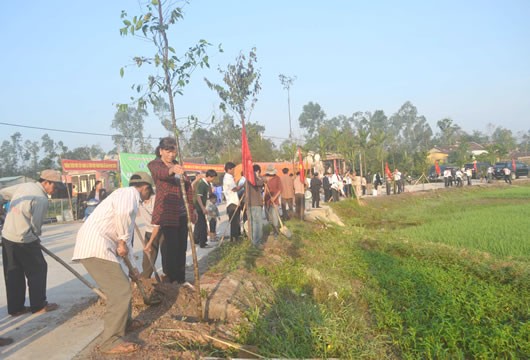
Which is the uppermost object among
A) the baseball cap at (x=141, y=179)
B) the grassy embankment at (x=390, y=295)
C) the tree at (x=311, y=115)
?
the tree at (x=311, y=115)

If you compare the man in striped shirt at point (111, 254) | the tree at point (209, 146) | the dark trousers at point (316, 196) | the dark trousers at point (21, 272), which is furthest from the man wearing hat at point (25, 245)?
the tree at point (209, 146)

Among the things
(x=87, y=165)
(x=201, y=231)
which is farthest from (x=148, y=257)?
(x=87, y=165)

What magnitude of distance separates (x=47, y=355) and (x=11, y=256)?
65.6 inches

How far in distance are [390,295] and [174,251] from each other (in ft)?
9.00

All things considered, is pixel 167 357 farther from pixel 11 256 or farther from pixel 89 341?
pixel 11 256

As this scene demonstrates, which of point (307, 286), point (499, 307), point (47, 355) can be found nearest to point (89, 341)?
point (47, 355)

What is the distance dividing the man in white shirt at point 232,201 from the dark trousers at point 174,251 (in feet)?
11.7

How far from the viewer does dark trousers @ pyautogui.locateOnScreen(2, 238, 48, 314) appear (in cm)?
496

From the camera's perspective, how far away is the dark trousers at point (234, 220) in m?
9.30

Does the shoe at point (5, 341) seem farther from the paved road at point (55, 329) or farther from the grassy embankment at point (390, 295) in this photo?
the grassy embankment at point (390, 295)

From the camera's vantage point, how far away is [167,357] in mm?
3461

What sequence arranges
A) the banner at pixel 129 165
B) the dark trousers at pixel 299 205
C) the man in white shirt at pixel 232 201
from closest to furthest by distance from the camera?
the man in white shirt at pixel 232 201, the dark trousers at pixel 299 205, the banner at pixel 129 165

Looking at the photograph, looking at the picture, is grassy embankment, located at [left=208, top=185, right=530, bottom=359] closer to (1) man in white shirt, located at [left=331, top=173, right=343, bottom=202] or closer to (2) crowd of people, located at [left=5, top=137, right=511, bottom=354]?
(2) crowd of people, located at [left=5, top=137, right=511, bottom=354]

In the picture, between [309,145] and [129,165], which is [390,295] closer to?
[129,165]
